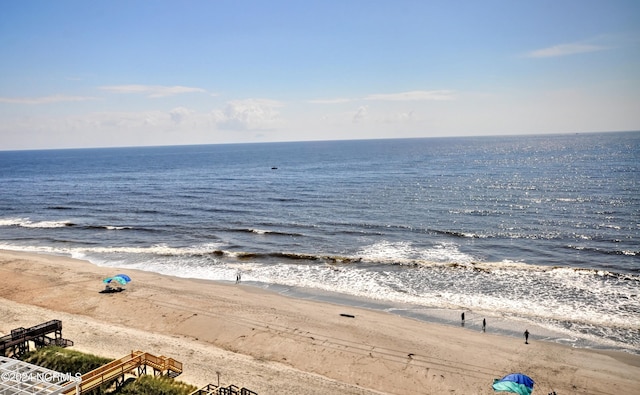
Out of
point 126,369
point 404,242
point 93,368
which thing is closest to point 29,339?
point 93,368

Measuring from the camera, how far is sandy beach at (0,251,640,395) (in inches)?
838

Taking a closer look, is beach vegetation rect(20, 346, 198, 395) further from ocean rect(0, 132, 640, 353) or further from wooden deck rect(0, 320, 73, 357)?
ocean rect(0, 132, 640, 353)

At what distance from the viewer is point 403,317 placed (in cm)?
2973

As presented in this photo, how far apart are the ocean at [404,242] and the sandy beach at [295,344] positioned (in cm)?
272

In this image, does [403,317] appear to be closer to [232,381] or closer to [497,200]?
[232,381]

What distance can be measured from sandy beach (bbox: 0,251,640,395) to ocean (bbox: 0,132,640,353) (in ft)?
8.93

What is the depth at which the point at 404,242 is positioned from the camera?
158 feet

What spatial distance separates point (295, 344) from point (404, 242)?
25691 mm

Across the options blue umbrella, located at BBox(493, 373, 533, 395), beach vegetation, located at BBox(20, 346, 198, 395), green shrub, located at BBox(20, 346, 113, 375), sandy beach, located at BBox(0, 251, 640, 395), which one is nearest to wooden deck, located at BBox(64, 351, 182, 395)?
beach vegetation, located at BBox(20, 346, 198, 395)

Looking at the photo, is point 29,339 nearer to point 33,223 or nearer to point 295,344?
point 295,344

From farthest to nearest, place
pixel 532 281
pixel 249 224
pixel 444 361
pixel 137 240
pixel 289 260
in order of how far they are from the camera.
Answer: pixel 249 224, pixel 137 240, pixel 289 260, pixel 532 281, pixel 444 361

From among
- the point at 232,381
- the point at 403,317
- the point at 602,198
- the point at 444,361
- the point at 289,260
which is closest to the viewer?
the point at 232,381

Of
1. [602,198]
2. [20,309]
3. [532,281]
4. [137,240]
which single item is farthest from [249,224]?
[602,198]

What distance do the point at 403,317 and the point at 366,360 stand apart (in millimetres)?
7044
